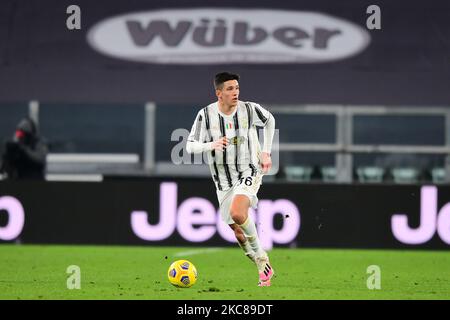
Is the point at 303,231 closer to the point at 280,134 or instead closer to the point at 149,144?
the point at 280,134

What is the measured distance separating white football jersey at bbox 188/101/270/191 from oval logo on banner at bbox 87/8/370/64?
514 cm

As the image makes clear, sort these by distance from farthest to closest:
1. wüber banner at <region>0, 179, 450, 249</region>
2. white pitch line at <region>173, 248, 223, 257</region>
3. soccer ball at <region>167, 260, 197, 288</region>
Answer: wüber banner at <region>0, 179, 450, 249</region> < white pitch line at <region>173, 248, 223, 257</region> < soccer ball at <region>167, 260, 197, 288</region>

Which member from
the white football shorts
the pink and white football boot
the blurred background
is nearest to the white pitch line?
the blurred background

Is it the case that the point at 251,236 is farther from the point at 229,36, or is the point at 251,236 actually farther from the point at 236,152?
the point at 229,36

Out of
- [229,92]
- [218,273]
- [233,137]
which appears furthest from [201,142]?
[218,273]

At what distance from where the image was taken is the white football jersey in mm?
10031

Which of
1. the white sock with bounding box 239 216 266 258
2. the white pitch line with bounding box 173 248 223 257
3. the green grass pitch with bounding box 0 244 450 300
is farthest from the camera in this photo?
the white pitch line with bounding box 173 248 223 257

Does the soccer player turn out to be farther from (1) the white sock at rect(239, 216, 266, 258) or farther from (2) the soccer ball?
(2) the soccer ball

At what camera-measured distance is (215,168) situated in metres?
10.1

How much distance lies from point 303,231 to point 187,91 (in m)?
2.41

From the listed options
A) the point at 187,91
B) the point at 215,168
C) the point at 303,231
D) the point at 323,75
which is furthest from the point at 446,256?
the point at 215,168

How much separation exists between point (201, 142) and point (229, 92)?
492mm

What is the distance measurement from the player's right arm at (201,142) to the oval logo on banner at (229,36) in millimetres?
5285

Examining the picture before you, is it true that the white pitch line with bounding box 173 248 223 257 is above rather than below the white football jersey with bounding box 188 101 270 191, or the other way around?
below
